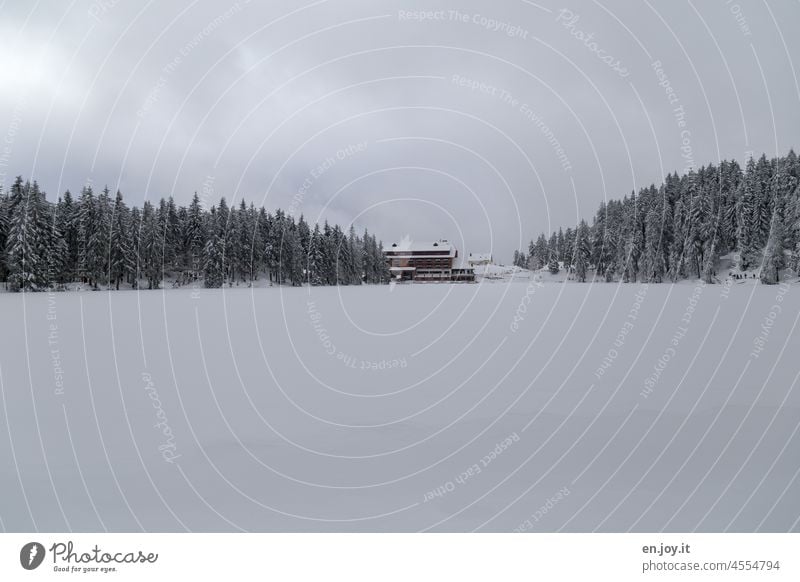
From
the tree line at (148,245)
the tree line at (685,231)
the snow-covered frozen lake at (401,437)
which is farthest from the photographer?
the tree line at (685,231)

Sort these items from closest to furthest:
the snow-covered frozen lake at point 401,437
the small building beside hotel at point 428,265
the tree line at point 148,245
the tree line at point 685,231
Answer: the snow-covered frozen lake at point 401,437, the tree line at point 148,245, the tree line at point 685,231, the small building beside hotel at point 428,265

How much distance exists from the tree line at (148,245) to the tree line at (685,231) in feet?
145

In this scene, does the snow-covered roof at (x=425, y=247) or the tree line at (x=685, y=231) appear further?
the snow-covered roof at (x=425, y=247)

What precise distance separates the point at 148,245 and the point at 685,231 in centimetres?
7803

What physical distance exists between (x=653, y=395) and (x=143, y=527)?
1010cm

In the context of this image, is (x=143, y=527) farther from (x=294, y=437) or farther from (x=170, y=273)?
(x=170, y=273)

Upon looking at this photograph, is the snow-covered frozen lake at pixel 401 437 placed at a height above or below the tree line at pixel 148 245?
below

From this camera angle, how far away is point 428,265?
104 metres

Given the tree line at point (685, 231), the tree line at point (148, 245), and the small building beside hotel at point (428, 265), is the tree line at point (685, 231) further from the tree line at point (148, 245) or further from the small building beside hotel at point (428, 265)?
the tree line at point (148, 245)

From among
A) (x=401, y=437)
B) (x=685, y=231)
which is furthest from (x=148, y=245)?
(x=685, y=231)

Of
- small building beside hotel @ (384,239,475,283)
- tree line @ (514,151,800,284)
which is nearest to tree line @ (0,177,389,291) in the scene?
small building beside hotel @ (384,239,475,283)

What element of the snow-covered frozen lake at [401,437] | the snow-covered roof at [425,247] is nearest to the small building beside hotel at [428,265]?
the snow-covered roof at [425,247]

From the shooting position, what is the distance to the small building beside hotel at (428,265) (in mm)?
99188

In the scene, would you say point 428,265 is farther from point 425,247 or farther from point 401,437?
point 401,437
